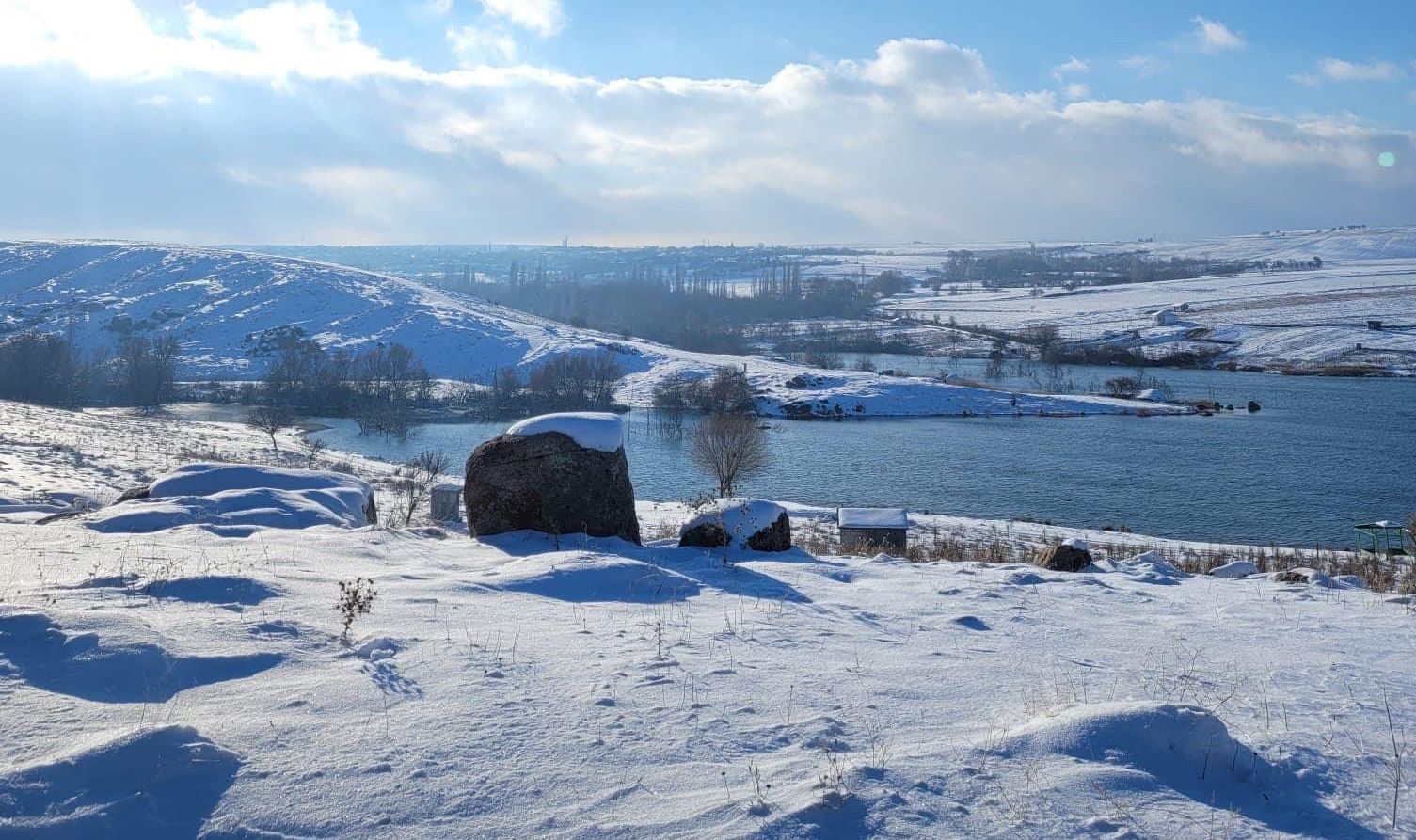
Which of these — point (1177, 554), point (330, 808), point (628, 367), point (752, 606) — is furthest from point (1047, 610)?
point (628, 367)

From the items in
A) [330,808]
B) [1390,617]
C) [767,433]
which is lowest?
[767,433]

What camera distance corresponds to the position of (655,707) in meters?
5.55

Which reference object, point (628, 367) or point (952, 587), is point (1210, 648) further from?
point (628, 367)

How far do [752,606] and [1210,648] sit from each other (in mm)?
3798

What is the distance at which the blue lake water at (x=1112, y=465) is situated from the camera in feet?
119

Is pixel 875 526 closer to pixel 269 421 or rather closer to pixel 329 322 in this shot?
pixel 269 421

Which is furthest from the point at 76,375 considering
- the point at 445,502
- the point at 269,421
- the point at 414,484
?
the point at 445,502

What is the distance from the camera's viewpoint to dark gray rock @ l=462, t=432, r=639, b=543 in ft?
41.1

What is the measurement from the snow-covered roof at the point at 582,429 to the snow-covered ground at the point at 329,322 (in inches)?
2238

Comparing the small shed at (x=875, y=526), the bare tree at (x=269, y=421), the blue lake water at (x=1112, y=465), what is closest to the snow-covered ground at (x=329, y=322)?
the blue lake water at (x=1112, y=465)

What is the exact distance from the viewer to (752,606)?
8625mm

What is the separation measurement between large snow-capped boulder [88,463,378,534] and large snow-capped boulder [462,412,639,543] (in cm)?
208

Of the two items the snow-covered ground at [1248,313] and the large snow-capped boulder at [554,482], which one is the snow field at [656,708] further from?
the snow-covered ground at [1248,313]

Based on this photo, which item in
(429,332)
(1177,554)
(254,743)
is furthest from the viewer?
(429,332)
